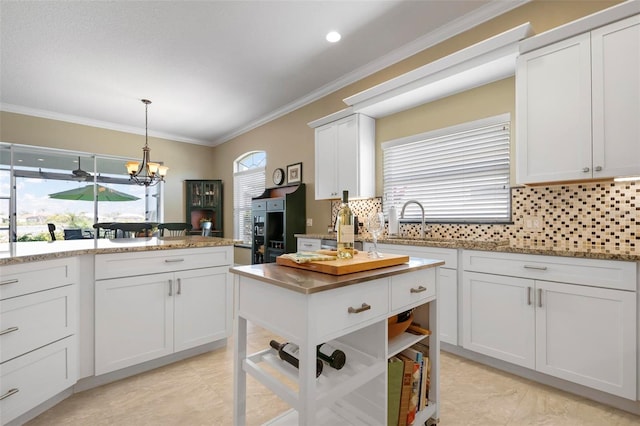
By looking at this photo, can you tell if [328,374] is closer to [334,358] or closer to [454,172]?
[334,358]

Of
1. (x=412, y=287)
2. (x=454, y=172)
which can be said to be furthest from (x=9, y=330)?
(x=454, y=172)

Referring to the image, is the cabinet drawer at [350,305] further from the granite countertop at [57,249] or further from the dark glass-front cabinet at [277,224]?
the dark glass-front cabinet at [277,224]

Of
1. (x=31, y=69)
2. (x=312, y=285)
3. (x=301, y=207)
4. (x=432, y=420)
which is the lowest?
(x=432, y=420)

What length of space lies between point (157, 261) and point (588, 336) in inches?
115

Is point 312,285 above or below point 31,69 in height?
below

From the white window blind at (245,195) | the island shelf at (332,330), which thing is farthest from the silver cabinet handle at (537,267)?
the white window blind at (245,195)

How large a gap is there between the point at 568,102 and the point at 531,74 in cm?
34

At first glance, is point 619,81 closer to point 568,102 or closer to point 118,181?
point 568,102

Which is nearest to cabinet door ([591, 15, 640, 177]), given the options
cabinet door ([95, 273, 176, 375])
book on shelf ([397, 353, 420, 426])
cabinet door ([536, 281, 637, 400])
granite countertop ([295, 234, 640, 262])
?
granite countertop ([295, 234, 640, 262])

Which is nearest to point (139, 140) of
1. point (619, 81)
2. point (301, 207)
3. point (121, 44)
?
point (121, 44)

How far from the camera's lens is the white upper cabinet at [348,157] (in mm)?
3521

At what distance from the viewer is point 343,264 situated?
122 centimetres

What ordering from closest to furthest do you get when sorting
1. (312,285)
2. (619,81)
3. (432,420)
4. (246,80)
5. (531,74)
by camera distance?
(312,285), (432,420), (619,81), (531,74), (246,80)

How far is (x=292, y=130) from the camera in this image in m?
4.95
